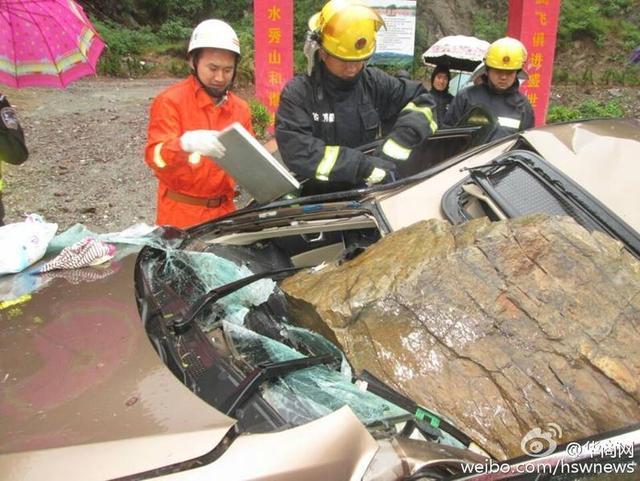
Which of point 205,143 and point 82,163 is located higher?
point 205,143

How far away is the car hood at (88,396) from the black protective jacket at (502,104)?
3.00 metres

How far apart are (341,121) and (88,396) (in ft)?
6.61

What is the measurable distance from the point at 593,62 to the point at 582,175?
1425cm

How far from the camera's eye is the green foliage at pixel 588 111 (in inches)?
399

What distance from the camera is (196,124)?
2.72m

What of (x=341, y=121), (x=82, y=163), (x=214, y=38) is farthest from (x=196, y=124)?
(x=82, y=163)

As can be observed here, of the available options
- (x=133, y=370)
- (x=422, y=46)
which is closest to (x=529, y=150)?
(x=133, y=370)

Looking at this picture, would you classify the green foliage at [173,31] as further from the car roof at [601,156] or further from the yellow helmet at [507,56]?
the car roof at [601,156]

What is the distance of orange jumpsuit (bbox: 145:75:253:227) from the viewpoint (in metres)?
2.56

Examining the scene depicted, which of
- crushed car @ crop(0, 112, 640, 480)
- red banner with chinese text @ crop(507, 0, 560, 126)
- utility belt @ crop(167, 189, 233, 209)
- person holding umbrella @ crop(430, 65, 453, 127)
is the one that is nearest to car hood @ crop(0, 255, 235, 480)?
crushed car @ crop(0, 112, 640, 480)

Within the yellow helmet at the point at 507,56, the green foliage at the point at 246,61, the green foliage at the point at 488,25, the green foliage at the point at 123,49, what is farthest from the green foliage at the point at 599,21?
the yellow helmet at the point at 507,56

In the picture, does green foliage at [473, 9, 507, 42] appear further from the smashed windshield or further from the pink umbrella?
the smashed windshield

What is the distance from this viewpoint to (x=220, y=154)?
92.2 inches

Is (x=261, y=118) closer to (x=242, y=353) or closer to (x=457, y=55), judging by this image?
(x=457, y=55)
